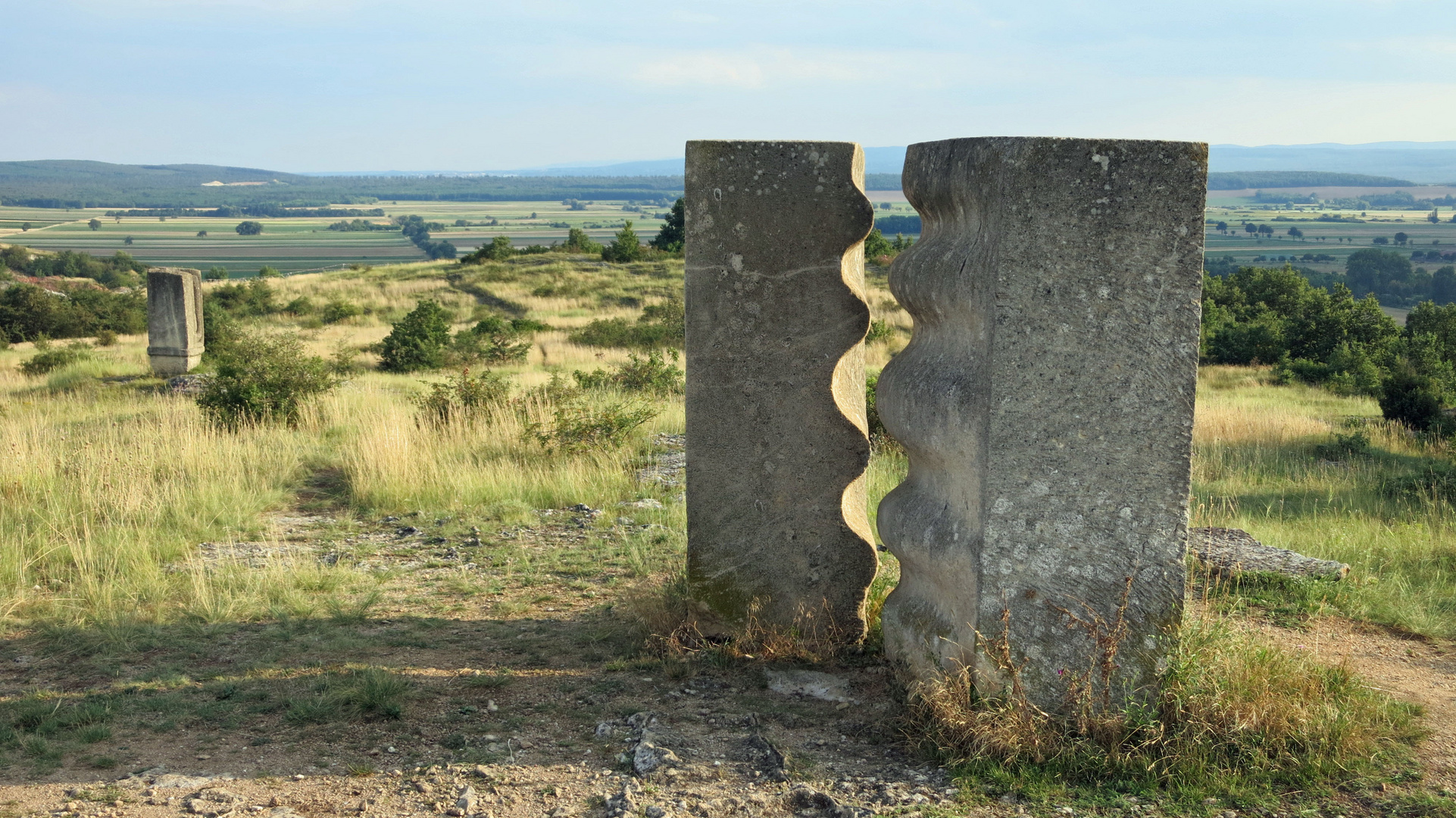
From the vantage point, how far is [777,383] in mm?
4691

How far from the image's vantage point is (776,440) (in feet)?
15.5

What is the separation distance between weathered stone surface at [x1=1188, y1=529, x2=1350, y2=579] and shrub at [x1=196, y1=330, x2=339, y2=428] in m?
8.93

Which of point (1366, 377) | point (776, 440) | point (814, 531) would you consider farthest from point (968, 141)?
point (1366, 377)

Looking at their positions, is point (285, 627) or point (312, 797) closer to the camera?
point (312, 797)

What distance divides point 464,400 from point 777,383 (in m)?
6.63

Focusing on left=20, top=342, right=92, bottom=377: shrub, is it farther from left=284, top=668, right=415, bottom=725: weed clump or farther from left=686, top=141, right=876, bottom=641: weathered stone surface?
left=686, top=141, right=876, bottom=641: weathered stone surface

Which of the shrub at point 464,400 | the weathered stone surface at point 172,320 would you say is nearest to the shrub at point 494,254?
the weathered stone surface at point 172,320

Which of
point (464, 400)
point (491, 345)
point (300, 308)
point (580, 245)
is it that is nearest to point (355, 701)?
point (464, 400)

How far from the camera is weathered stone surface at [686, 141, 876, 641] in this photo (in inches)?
181

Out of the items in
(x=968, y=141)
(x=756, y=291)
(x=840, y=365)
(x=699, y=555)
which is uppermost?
(x=968, y=141)

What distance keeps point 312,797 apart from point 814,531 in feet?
7.78

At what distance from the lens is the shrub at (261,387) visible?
10906mm

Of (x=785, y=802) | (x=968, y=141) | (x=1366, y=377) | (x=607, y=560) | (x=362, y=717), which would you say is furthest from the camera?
(x=1366, y=377)

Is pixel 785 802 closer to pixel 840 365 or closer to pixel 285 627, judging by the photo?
pixel 840 365
